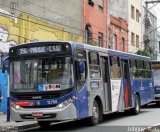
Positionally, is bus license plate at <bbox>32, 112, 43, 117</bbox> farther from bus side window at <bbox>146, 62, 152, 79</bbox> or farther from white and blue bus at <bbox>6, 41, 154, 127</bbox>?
bus side window at <bbox>146, 62, 152, 79</bbox>

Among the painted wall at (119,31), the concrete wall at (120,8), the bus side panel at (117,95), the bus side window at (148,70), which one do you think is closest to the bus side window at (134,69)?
the bus side panel at (117,95)

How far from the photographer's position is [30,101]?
14883 mm

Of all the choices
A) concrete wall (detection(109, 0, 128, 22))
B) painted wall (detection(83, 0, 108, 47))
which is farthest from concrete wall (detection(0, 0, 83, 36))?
concrete wall (detection(109, 0, 128, 22))

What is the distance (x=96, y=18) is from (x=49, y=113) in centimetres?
2298

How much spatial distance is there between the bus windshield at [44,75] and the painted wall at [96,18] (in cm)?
1971

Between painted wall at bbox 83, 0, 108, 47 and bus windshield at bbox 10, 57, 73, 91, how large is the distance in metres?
19.7

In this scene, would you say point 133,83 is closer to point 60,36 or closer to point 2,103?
point 2,103

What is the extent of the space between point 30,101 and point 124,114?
323 inches

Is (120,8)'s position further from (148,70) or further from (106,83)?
(106,83)

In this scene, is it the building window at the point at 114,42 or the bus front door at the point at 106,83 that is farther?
the building window at the point at 114,42

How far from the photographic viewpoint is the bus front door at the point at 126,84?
2022 cm

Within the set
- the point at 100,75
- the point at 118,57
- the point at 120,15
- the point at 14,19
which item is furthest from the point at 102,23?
the point at 100,75

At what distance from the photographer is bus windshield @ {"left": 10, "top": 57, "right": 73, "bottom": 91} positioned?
14789 millimetres

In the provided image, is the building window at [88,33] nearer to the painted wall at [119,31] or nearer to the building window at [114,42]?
the painted wall at [119,31]
